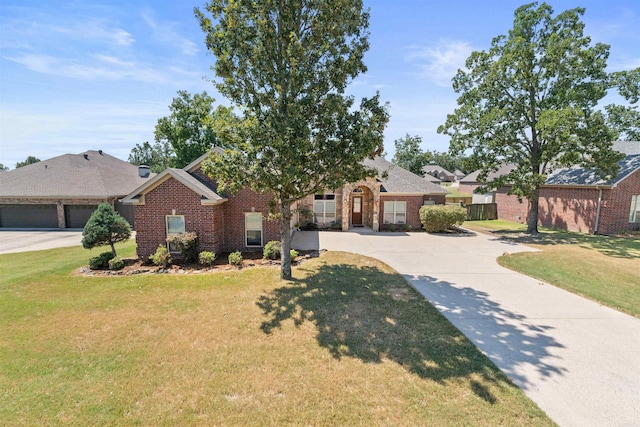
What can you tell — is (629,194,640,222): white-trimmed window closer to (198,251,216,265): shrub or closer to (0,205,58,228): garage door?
(198,251,216,265): shrub

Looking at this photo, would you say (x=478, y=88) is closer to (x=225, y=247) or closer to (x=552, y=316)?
(x=552, y=316)

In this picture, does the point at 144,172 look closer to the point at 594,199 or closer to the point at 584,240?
the point at 584,240

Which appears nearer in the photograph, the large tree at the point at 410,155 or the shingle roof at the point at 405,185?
the shingle roof at the point at 405,185

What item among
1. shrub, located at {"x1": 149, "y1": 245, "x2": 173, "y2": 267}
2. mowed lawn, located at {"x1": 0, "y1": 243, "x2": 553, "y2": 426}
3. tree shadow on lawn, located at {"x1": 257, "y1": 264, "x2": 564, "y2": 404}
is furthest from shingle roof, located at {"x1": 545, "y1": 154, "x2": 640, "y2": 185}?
shrub, located at {"x1": 149, "y1": 245, "x2": 173, "y2": 267}

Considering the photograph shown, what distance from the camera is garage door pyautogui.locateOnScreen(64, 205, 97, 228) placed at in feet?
75.0

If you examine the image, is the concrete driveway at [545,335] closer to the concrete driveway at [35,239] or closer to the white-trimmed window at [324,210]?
the white-trimmed window at [324,210]

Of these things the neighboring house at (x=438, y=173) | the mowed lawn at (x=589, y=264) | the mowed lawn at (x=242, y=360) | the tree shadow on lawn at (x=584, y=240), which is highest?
the neighboring house at (x=438, y=173)

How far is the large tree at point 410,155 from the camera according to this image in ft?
198

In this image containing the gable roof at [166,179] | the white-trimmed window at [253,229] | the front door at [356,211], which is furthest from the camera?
the front door at [356,211]

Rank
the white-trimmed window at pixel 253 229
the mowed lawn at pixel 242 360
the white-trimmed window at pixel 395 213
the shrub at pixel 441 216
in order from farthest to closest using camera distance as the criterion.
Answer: the white-trimmed window at pixel 395 213 → the shrub at pixel 441 216 → the white-trimmed window at pixel 253 229 → the mowed lawn at pixel 242 360

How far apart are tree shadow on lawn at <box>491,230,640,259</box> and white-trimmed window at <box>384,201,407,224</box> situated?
5987mm

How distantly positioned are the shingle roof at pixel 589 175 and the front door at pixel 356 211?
48.2ft

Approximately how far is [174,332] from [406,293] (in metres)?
6.36

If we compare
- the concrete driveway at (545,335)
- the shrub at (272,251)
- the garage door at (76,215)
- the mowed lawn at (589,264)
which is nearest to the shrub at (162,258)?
the shrub at (272,251)
